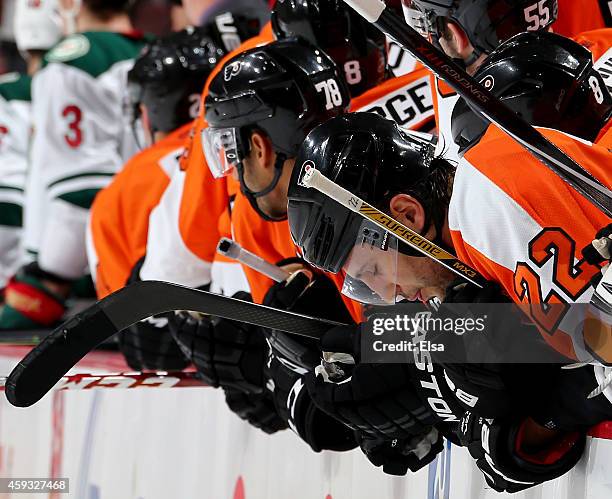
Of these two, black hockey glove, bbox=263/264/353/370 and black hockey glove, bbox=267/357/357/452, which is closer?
black hockey glove, bbox=263/264/353/370

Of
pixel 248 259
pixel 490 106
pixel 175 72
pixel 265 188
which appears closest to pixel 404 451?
pixel 248 259

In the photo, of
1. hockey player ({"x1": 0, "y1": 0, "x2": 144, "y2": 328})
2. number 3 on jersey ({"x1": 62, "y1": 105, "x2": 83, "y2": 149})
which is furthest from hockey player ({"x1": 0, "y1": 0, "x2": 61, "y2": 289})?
number 3 on jersey ({"x1": 62, "y1": 105, "x2": 83, "y2": 149})

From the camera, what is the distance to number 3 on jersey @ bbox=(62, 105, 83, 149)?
166 inches

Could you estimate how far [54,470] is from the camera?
116 inches

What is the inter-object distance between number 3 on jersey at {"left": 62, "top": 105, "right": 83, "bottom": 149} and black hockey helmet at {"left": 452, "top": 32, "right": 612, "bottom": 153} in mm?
2844

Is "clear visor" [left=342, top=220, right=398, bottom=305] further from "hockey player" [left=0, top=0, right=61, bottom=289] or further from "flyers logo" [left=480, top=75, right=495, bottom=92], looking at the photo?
"hockey player" [left=0, top=0, right=61, bottom=289]

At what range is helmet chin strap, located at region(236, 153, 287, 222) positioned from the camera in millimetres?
2076

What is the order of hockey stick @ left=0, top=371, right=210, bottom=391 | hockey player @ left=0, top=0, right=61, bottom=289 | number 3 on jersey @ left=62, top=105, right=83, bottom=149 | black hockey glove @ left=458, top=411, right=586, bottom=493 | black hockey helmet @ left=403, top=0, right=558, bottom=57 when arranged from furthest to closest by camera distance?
hockey player @ left=0, top=0, right=61, bottom=289, number 3 on jersey @ left=62, top=105, right=83, bottom=149, hockey stick @ left=0, top=371, right=210, bottom=391, black hockey helmet @ left=403, top=0, right=558, bottom=57, black hockey glove @ left=458, top=411, right=586, bottom=493

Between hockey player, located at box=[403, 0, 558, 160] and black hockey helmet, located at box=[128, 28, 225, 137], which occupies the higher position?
black hockey helmet, located at box=[128, 28, 225, 137]

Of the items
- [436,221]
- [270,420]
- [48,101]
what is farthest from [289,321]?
[48,101]

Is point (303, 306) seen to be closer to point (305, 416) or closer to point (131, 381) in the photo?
point (305, 416)

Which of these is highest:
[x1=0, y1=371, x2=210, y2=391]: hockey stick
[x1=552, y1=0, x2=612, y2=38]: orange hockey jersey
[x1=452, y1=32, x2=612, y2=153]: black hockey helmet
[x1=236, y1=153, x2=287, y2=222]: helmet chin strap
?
[x1=552, y1=0, x2=612, y2=38]: orange hockey jersey
